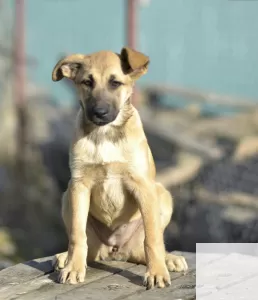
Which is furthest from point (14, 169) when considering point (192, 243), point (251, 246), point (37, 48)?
point (251, 246)

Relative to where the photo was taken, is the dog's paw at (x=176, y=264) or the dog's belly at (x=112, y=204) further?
the dog's paw at (x=176, y=264)

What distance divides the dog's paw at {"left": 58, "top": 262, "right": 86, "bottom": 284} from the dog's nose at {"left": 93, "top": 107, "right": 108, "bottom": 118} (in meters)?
0.84

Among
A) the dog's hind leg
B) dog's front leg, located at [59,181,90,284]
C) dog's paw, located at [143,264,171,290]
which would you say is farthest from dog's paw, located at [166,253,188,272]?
dog's front leg, located at [59,181,90,284]

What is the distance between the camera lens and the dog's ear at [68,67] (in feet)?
15.3

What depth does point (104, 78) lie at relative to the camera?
179 inches

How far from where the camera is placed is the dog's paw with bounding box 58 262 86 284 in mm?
4473

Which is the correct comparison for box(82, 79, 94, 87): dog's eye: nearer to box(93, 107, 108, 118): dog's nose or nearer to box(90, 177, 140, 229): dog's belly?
box(93, 107, 108, 118): dog's nose

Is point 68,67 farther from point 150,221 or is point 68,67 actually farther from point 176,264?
point 176,264

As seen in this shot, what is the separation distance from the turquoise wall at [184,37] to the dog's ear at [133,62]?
4.65m

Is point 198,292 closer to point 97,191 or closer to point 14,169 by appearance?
point 97,191

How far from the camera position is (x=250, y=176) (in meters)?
7.82

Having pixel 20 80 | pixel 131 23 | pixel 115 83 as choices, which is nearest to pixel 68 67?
pixel 115 83
